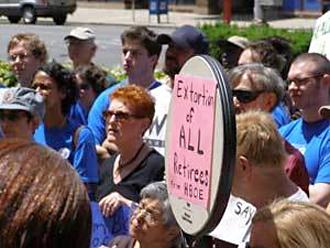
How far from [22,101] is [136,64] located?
1.39m

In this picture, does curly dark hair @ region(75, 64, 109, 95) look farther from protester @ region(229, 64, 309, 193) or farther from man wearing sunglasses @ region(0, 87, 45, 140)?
protester @ region(229, 64, 309, 193)

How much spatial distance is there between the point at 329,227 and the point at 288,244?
0.52 ft

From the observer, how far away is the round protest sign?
2.99m

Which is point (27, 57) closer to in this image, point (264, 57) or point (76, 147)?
point (76, 147)

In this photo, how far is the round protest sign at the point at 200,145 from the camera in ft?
9.81

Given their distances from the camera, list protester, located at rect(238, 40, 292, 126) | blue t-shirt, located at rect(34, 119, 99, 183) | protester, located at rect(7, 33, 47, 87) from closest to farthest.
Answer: blue t-shirt, located at rect(34, 119, 99, 183) → protester, located at rect(238, 40, 292, 126) → protester, located at rect(7, 33, 47, 87)

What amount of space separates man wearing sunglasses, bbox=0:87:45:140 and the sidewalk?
2842 centimetres

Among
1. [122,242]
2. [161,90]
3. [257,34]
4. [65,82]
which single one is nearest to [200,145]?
[122,242]

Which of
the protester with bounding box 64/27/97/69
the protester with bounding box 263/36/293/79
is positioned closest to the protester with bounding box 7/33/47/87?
the protester with bounding box 64/27/97/69

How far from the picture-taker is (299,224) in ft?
10.3

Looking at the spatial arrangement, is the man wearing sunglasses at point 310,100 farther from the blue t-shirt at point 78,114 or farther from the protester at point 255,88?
the blue t-shirt at point 78,114

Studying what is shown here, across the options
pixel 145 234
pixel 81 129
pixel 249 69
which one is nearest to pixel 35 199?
pixel 145 234

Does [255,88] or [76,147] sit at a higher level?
[255,88]

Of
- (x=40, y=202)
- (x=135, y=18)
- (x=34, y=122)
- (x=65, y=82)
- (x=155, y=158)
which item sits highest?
(x=40, y=202)
